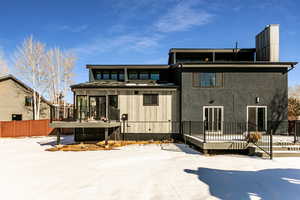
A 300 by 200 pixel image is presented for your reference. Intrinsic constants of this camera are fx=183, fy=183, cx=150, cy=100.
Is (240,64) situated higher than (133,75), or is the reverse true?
(240,64)

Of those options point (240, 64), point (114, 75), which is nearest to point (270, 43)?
point (240, 64)

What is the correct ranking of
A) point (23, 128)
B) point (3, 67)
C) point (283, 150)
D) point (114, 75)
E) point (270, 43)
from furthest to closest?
point (3, 67)
point (23, 128)
point (114, 75)
point (270, 43)
point (283, 150)

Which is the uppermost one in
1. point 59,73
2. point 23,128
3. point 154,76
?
point 59,73

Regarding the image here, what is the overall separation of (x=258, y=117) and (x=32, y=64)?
26.0 m

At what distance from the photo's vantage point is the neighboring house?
21.2m

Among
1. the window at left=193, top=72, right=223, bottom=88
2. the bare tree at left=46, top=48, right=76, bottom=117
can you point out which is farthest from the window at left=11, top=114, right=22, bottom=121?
the window at left=193, top=72, right=223, bottom=88

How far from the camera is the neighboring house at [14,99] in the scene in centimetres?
2122

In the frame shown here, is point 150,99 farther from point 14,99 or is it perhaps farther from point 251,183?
point 14,99

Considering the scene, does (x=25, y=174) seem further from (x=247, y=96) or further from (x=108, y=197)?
(x=247, y=96)

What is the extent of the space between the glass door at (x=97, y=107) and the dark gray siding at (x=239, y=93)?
5.85 m

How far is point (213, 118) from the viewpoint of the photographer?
1336 centimetres

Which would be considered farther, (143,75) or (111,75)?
(111,75)

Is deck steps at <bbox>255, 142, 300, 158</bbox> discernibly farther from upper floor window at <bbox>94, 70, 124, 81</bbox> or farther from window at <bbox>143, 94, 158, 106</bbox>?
upper floor window at <bbox>94, 70, 124, 81</bbox>

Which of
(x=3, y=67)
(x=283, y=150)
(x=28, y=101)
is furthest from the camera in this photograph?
(x=3, y=67)
